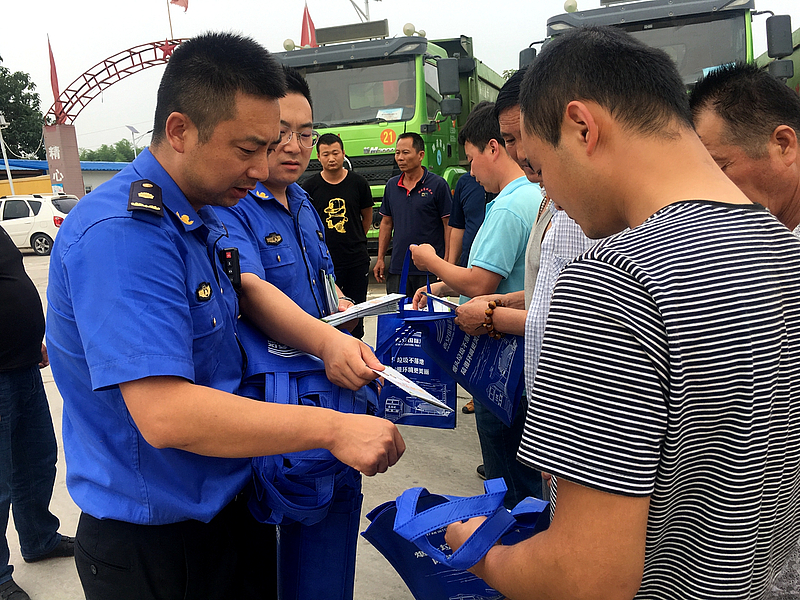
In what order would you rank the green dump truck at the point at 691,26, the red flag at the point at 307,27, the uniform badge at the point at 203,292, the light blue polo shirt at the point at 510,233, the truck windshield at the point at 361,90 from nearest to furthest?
the uniform badge at the point at 203,292 < the light blue polo shirt at the point at 510,233 < the green dump truck at the point at 691,26 < the truck windshield at the point at 361,90 < the red flag at the point at 307,27

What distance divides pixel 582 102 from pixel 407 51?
7395 millimetres

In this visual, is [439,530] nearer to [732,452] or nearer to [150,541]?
[732,452]

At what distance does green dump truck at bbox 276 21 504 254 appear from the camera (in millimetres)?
7719

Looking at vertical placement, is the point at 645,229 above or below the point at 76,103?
below

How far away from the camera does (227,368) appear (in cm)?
135

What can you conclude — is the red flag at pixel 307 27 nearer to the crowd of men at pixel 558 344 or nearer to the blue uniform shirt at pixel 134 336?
the crowd of men at pixel 558 344

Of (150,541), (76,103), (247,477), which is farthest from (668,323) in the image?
(76,103)

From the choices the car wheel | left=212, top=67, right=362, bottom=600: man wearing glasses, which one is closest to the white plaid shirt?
left=212, top=67, right=362, bottom=600: man wearing glasses

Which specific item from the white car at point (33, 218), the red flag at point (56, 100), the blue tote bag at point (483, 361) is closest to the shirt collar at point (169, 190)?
the blue tote bag at point (483, 361)

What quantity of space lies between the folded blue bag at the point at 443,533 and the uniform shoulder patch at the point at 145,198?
29.1 inches

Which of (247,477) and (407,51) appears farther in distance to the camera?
(407,51)

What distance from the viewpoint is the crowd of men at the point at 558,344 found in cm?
75

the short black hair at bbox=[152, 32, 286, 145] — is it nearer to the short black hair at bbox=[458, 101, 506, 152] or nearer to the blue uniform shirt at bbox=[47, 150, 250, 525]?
the blue uniform shirt at bbox=[47, 150, 250, 525]

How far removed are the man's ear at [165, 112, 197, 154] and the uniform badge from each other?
306 mm
